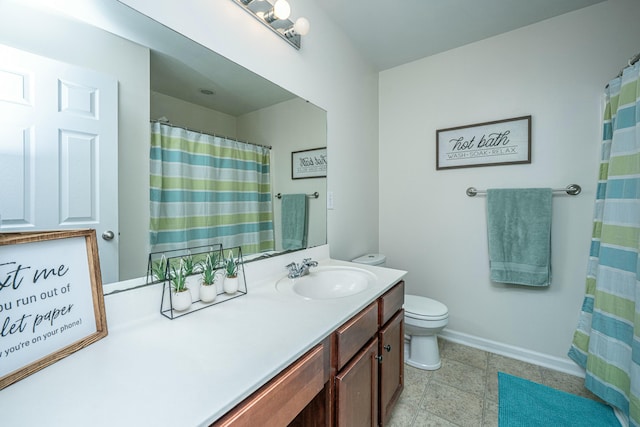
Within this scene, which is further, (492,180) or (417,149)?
(417,149)

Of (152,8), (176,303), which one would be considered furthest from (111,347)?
(152,8)

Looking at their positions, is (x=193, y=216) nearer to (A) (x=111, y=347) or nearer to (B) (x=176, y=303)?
(B) (x=176, y=303)

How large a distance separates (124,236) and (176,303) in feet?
0.91

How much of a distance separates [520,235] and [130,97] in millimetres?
2334

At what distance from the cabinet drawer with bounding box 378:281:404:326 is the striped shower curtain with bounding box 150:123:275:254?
0.61 metres

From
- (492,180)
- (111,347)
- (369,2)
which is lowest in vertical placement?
(111,347)

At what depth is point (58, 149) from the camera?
707mm

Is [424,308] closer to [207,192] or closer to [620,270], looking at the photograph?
[620,270]

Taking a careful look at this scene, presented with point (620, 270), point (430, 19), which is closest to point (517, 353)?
point (620, 270)

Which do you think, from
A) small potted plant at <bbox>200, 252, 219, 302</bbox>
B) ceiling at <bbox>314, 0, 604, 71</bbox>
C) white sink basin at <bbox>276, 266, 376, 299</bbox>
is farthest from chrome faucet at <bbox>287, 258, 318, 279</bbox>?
ceiling at <bbox>314, 0, 604, 71</bbox>

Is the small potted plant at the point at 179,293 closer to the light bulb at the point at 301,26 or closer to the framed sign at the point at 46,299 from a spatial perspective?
the framed sign at the point at 46,299

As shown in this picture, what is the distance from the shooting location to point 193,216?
3.44 feet

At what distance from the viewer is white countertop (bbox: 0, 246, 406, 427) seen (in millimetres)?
474

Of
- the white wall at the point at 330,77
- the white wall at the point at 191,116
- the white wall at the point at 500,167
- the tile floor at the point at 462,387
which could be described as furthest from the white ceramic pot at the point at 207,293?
the white wall at the point at 500,167
